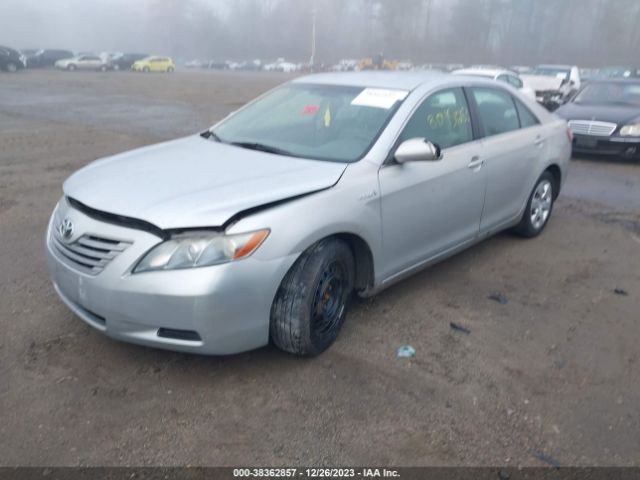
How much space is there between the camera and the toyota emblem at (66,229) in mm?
3207

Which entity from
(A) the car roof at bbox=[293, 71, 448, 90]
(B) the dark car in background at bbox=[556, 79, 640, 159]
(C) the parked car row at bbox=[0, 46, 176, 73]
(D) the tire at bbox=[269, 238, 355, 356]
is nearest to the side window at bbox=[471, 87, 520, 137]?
(A) the car roof at bbox=[293, 71, 448, 90]

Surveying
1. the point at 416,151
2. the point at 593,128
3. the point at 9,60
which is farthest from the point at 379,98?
the point at 9,60

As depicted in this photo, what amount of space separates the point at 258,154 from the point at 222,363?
54.1 inches

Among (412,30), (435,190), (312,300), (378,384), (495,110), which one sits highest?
(495,110)

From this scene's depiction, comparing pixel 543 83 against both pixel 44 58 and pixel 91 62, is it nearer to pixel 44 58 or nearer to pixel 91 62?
pixel 91 62

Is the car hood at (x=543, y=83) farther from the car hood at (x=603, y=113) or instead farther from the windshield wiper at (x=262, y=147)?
the windshield wiper at (x=262, y=147)

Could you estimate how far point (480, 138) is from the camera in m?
4.59

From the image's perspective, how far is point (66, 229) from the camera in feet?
10.6

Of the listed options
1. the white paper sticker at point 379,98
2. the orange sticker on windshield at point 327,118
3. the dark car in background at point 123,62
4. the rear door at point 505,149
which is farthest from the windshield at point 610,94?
the dark car in background at point 123,62

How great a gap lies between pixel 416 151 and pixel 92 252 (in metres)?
1.99

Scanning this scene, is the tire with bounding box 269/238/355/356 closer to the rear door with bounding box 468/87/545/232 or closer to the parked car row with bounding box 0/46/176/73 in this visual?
the rear door with bounding box 468/87/545/232

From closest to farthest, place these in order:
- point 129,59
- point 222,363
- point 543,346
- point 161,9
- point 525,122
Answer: point 222,363 < point 543,346 < point 525,122 < point 129,59 < point 161,9

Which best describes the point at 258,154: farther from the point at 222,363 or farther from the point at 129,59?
the point at 129,59

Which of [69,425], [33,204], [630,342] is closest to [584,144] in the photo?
[630,342]
